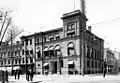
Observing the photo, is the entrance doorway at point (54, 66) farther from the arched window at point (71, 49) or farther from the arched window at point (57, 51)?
the arched window at point (71, 49)

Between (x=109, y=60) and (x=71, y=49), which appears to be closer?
(x=71, y=49)

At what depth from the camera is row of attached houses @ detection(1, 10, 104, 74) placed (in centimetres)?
3794

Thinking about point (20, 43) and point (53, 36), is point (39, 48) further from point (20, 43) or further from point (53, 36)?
point (20, 43)

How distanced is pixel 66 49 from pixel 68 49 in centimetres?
55

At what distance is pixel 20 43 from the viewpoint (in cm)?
5372

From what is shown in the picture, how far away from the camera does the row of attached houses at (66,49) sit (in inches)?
1494

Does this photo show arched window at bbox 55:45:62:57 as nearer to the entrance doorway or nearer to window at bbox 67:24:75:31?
the entrance doorway

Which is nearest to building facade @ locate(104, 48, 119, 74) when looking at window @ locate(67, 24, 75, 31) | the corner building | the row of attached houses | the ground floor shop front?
the row of attached houses

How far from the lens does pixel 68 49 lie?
131 feet

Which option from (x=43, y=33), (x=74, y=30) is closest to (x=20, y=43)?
(x=43, y=33)

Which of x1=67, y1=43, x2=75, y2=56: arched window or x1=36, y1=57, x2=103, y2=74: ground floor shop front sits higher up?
x1=67, y1=43, x2=75, y2=56: arched window

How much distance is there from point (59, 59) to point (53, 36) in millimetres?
7513

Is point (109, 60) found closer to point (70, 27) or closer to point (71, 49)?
point (71, 49)

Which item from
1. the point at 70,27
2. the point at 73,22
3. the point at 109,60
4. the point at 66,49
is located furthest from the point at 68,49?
the point at 109,60
